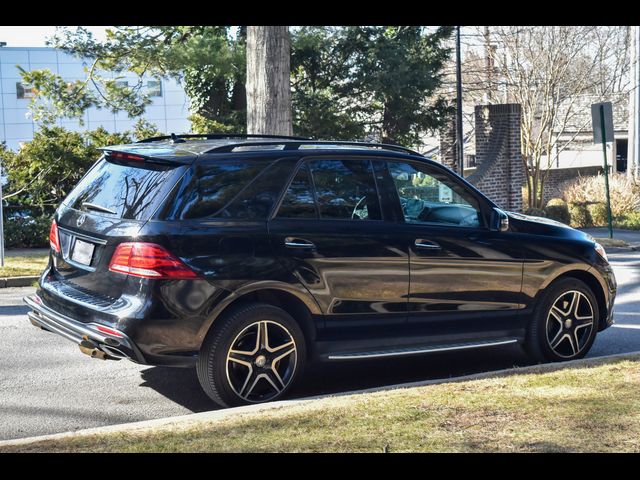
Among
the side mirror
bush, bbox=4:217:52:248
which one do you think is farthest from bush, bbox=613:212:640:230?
the side mirror

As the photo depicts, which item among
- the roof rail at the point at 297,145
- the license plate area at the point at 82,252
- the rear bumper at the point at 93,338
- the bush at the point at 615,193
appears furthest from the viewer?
the bush at the point at 615,193

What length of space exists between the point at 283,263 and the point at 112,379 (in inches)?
76.9

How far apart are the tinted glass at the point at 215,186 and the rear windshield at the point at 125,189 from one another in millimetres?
133

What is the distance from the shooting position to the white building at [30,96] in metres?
52.7

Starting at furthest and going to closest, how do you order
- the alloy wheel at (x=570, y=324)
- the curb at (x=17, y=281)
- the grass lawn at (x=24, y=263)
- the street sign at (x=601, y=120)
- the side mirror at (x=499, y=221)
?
the street sign at (x=601, y=120)
the grass lawn at (x=24, y=263)
the curb at (x=17, y=281)
the alloy wheel at (x=570, y=324)
the side mirror at (x=499, y=221)

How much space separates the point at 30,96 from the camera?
173 ft

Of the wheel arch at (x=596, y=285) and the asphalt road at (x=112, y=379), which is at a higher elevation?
the wheel arch at (x=596, y=285)

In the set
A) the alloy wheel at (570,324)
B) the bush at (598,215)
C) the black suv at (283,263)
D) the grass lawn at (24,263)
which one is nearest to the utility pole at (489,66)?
the bush at (598,215)

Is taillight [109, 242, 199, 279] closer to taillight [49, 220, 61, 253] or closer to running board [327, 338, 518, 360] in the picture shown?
taillight [49, 220, 61, 253]

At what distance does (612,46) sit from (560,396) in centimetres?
3242

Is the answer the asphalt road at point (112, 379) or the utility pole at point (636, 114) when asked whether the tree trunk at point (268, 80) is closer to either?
the asphalt road at point (112, 379)

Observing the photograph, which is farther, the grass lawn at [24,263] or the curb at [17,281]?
the grass lawn at [24,263]
